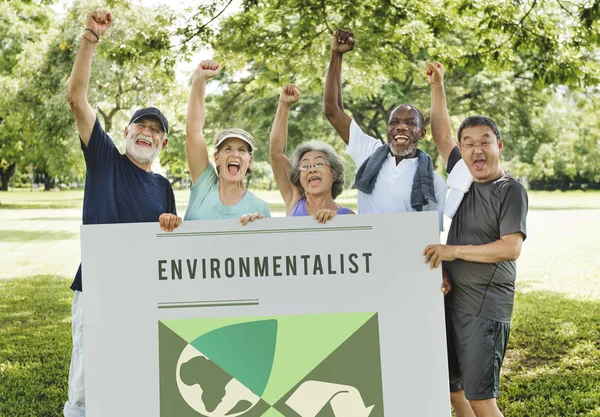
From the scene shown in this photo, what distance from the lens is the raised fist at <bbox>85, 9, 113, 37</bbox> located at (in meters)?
3.52

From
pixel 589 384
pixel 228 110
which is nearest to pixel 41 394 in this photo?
pixel 589 384

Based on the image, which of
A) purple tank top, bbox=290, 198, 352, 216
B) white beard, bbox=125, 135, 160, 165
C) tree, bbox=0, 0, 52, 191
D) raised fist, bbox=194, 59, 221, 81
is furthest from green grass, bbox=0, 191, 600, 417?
tree, bbox=0, 0, 52, 191

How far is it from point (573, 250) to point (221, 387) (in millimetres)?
14058

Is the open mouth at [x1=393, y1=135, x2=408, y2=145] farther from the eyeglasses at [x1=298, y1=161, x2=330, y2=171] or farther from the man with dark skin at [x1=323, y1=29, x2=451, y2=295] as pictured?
the eyeglasses at [x1=298, y1=161, x2=330, y2=171]

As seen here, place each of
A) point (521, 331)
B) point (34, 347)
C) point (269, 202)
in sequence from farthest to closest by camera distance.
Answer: point (269, 202) < point (521, 331) < point (34, 347)

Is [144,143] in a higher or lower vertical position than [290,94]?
lower

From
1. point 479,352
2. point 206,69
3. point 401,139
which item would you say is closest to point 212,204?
point 206,69

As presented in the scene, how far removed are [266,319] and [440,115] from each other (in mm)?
1599

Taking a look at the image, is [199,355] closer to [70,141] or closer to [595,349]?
[595,349]

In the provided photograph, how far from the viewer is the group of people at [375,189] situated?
3189mm

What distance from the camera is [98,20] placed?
3557 millimetres

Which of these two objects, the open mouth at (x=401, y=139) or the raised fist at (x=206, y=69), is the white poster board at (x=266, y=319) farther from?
the raised fist at (x=206, y=69)

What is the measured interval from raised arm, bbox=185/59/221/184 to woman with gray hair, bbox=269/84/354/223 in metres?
0.47

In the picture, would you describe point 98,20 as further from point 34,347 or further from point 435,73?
point 34,347
